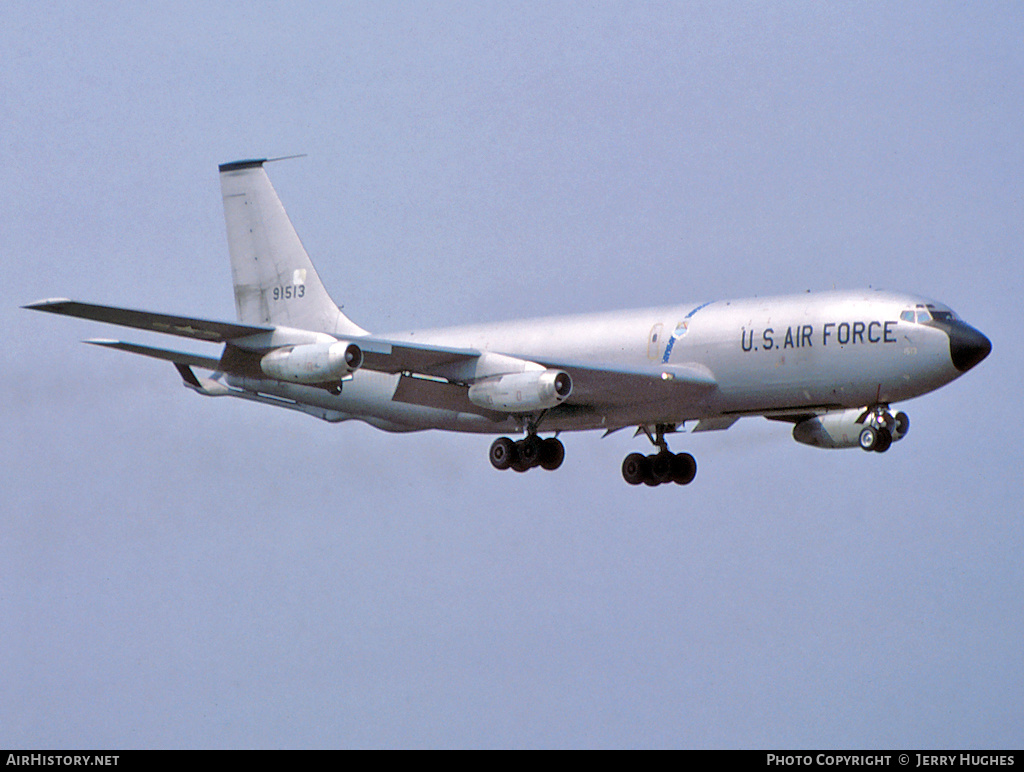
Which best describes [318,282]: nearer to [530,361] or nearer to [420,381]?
[420,381]

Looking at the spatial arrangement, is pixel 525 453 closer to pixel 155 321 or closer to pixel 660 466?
pixel 660 466

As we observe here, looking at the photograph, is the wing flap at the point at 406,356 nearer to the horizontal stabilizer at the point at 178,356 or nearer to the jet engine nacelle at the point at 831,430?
the horizontal stabilizer at the point at 178,356

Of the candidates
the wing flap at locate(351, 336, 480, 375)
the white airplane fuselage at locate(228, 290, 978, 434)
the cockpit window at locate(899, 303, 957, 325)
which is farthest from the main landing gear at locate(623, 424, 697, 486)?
the cockpit window at locate(899, 303, 957, 325)

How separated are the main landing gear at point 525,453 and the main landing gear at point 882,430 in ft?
31.8

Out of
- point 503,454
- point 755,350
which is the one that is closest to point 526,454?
point 503,454

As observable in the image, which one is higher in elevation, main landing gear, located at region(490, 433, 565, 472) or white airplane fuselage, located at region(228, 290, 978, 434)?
white airplane fuselage, located at region(228, 290, 978, 434)

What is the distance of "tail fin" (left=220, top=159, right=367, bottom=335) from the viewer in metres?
55.3

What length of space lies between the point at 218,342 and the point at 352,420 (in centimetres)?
925

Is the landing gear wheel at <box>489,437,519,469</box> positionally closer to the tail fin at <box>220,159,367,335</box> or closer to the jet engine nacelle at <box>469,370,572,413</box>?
the jet engine nacelle at <box>469,370,572,413</box>

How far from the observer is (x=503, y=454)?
157 feet

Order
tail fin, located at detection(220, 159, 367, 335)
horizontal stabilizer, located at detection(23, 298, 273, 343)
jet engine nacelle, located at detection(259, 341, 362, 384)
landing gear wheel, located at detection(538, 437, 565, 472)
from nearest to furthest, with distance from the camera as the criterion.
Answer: horizontal stabilizer, located at detection(23, 298, 273, 343) < jet engine nacelle, located at detection(259, 341, 362, 384) < landing gear wheel, located at detection(538, 437, 565, 472) < tail fin, located at detection(220, 159, 367, 335)

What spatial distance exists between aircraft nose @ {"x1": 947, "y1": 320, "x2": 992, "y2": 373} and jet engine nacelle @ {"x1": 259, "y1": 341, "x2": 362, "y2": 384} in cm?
1644

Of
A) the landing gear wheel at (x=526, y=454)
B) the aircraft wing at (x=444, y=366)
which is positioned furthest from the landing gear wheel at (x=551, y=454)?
the aircraft wing at (x=444, y=366)
